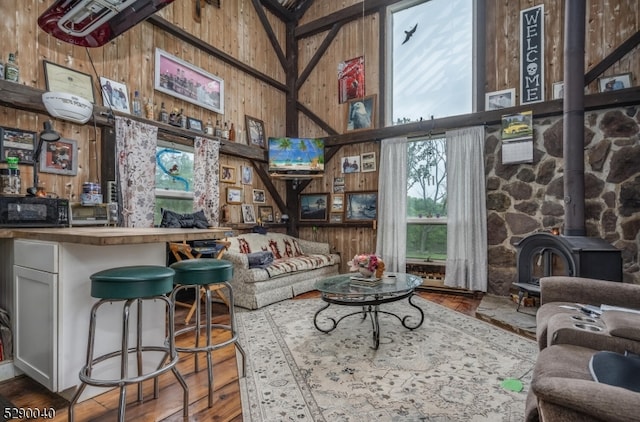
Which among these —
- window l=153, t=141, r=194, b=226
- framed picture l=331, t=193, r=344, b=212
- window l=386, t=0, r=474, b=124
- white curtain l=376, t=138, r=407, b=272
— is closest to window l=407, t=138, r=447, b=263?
white curtain l=376, t=138, r=407, b=272

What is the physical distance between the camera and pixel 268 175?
550 centimetres

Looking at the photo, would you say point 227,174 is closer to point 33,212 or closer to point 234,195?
point 234,195

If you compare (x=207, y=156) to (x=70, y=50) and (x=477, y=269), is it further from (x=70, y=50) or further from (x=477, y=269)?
(x=477, y=269)

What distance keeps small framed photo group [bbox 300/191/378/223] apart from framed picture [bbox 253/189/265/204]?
82 centimetres

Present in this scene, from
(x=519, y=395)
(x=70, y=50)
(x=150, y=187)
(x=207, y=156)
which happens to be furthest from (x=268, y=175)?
(x=519, y=395)

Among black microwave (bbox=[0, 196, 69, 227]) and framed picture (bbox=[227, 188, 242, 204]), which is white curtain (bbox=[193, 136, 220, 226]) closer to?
framed picture (bbox=[227, 188, 242, 204])

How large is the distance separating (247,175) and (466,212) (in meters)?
3.42

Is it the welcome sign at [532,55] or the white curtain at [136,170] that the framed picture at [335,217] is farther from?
the welcome sign at [532,55]

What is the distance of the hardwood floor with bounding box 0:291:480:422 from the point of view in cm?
167

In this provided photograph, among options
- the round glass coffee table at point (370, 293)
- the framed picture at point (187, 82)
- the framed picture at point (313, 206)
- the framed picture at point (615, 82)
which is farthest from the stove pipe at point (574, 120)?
the framed picture at point (187, 82)

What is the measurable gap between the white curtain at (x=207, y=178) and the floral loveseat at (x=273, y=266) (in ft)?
1.71

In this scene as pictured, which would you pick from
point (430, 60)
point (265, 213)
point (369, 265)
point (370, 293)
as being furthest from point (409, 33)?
point (370, 293)

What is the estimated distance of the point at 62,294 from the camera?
1.67 metres

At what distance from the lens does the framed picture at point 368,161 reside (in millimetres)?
5234
